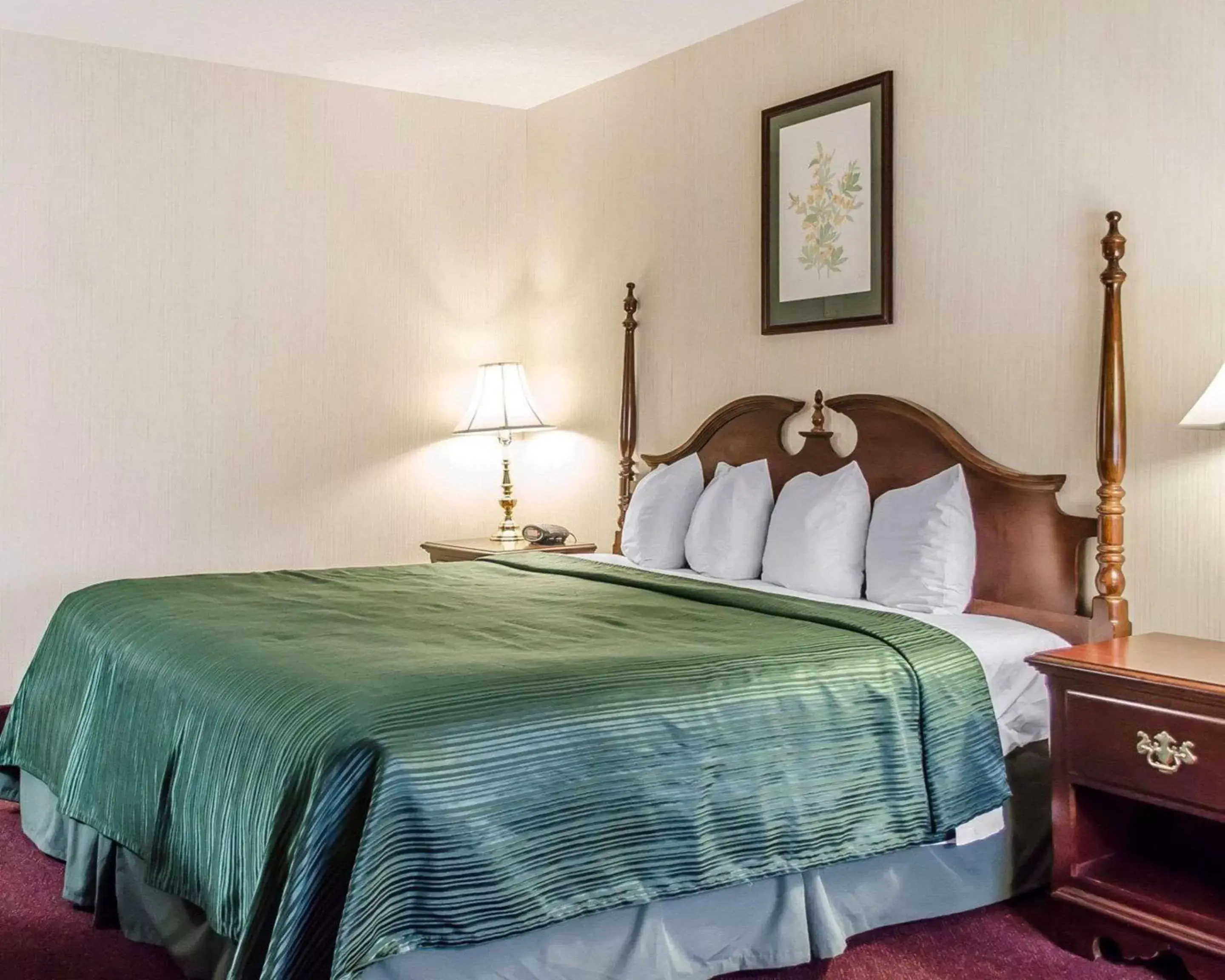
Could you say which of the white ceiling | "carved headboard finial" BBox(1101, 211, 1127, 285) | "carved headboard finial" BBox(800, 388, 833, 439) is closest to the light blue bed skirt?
"carved headboard finial" BBox(1101, 211, 1127, 285)

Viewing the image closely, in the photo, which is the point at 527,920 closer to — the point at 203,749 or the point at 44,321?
the point at 203,749

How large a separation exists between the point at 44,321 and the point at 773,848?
3.40 m

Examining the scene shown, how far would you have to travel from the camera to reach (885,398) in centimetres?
361

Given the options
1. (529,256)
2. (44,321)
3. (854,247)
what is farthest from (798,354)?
(44,321)

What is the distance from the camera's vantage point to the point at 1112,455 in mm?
2959

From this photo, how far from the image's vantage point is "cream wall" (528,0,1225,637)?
291 centimetres

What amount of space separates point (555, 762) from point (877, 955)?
0.96m

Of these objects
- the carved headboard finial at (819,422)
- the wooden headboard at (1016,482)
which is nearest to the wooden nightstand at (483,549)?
the wooden headboard at (1016,482)

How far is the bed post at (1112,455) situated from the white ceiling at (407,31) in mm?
1598

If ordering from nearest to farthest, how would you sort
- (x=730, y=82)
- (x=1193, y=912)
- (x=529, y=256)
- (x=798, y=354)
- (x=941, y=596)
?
(x=1193, y=912) → (x=941, y=596) → (x=798, y=354) → (x=730, y=82) → (x=529, y=256)

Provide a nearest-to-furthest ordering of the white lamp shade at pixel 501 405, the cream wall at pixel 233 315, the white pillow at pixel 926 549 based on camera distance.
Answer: the white pillow at pixel 926 549, the cream wall at pixel 233 315, the white lamp shade at pixel 501 405

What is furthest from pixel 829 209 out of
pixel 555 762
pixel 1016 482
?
pixel 555 762

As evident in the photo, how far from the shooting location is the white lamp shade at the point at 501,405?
4930 mm

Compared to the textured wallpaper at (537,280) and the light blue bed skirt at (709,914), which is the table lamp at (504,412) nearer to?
the textured wallpaper at (537,280)
